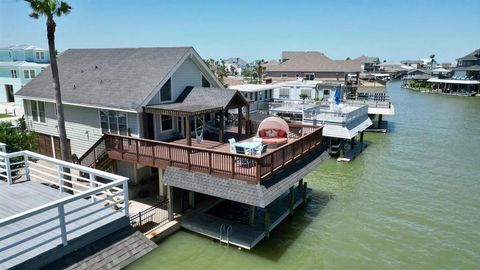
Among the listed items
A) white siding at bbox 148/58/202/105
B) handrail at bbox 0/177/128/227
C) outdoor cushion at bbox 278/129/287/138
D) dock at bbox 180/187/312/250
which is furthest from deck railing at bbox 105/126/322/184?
handrail at bbox 0/177/128/227

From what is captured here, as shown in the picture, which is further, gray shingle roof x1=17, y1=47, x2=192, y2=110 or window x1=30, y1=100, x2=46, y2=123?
window x1=30, y1=100, x2=46, y2=123

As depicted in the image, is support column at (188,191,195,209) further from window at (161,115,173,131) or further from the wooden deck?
the wooden deck

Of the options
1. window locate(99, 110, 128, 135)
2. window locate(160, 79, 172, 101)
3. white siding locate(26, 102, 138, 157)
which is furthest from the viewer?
white siding locate(26, 102, 138, 157)

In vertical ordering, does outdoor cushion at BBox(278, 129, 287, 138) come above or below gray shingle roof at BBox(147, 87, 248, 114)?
below

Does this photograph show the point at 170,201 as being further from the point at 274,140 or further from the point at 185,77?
the point at 185,77

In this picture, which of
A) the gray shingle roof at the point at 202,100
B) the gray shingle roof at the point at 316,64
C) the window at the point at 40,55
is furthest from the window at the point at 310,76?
the window at the point at 40,55
